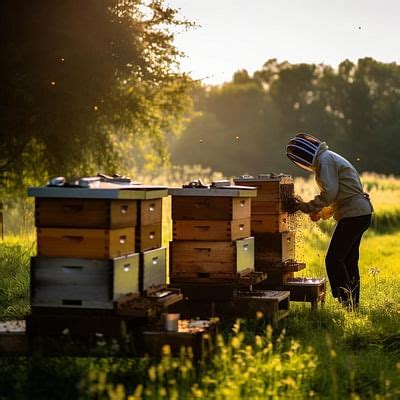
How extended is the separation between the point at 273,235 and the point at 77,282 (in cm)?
316

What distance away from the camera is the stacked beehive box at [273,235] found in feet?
28.8

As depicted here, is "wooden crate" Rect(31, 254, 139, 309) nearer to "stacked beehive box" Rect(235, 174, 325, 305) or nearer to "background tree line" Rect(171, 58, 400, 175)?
"stacked beehive box" Rect(235, 174, 325, 305)

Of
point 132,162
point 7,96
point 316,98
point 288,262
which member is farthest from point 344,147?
point 288,262

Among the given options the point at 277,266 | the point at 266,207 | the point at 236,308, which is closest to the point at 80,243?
the point at 236,308

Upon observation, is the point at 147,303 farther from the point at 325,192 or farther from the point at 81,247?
the point at 325,192

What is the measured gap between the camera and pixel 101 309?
20.1 feet

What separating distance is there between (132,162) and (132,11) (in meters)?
3.58

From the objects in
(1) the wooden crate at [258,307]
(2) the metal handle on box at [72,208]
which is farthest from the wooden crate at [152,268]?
(1) the wooden crate at [258,307]

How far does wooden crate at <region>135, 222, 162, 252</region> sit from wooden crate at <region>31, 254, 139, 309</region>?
1.31 ft

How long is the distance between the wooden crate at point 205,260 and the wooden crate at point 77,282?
1398 mm

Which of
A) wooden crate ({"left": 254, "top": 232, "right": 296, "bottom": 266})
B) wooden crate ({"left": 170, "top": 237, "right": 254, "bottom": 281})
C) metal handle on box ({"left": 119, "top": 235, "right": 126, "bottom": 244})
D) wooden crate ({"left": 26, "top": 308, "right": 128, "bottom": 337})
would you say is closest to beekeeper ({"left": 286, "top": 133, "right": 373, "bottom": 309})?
wooden crate ({"left": 254, "top": 232, "right": 296, "bottom": 266})

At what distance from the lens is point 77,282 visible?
20.2ft

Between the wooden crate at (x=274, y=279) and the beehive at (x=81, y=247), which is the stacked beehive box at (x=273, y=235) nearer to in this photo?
the wooden crate at (x=274, y=279)

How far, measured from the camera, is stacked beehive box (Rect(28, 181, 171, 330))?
610 centimetres
